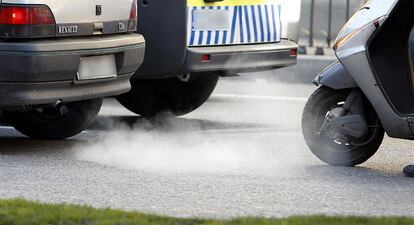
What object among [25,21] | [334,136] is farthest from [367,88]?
A: [25,21]

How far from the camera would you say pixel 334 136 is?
844cm

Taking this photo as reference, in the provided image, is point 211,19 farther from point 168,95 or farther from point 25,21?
point 25,21

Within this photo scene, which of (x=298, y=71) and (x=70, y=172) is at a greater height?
(x=70, y=172)

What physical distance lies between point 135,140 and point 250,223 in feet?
12.1

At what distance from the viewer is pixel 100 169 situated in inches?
328

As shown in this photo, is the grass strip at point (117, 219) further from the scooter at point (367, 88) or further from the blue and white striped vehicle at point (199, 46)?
the blue and white striped vehicle at point (199, 46)

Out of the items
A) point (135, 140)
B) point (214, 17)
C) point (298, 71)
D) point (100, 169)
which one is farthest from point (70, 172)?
point (298, 71)

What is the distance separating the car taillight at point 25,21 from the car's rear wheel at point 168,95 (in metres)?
2.31

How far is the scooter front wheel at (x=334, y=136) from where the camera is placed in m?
8.35

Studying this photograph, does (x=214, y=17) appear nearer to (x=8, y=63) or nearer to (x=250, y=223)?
(x=8, y=63)

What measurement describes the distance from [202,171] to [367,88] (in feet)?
3.48

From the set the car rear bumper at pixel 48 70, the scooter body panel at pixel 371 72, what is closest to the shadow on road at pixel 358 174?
the scooter body panel at pixel 371 72

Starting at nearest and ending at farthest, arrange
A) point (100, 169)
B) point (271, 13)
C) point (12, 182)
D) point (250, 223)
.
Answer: point (250, 223)
point (12, 182)
point (100, 169)
point (271, 13)

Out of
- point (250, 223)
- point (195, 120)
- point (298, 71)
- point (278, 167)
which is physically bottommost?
point (298, 71)
